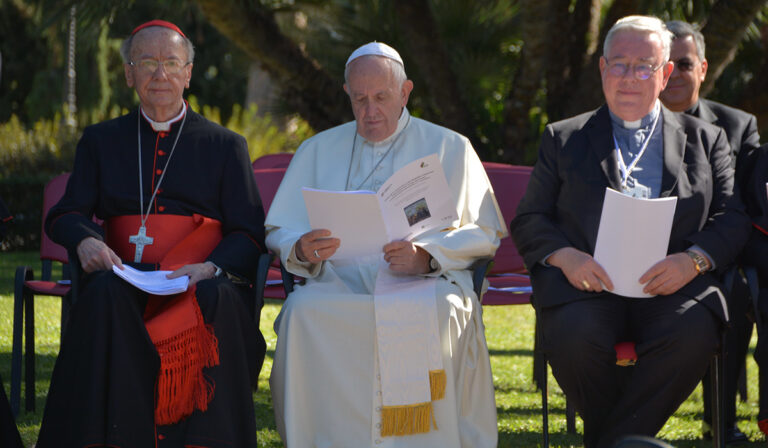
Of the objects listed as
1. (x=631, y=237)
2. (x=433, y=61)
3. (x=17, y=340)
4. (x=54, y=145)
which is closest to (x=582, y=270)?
(x=631, y=237)

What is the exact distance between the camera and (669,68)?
14.1 feet

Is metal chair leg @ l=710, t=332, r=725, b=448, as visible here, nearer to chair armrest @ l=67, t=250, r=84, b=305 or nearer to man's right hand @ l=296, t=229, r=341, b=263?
man's right hand @ l=296, t=229, r=341, b=263

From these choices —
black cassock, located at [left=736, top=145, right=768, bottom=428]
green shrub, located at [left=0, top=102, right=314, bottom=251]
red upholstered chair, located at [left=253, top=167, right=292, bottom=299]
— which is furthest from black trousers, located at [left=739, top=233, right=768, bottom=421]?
green shrub, located at [left=0, top=102, right=314, bottom=251]

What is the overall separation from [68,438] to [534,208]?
218 cm

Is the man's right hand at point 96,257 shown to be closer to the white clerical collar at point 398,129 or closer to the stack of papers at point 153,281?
the stack of papers at point 153,281

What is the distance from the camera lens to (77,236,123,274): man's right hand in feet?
13.3

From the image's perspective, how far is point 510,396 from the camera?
19.0 feet

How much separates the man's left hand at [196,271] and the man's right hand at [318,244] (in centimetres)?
41

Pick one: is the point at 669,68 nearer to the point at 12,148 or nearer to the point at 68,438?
the point at 68,438

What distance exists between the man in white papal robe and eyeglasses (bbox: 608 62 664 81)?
2.84ft

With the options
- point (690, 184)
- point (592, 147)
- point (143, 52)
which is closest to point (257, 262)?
point (143, 52)

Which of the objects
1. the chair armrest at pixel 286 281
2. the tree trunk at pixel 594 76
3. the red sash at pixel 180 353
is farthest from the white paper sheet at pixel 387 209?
the tree trunk at pixel 594 76

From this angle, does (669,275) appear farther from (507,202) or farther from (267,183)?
(267,183)

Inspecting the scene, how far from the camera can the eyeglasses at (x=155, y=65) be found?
4.46 metres
